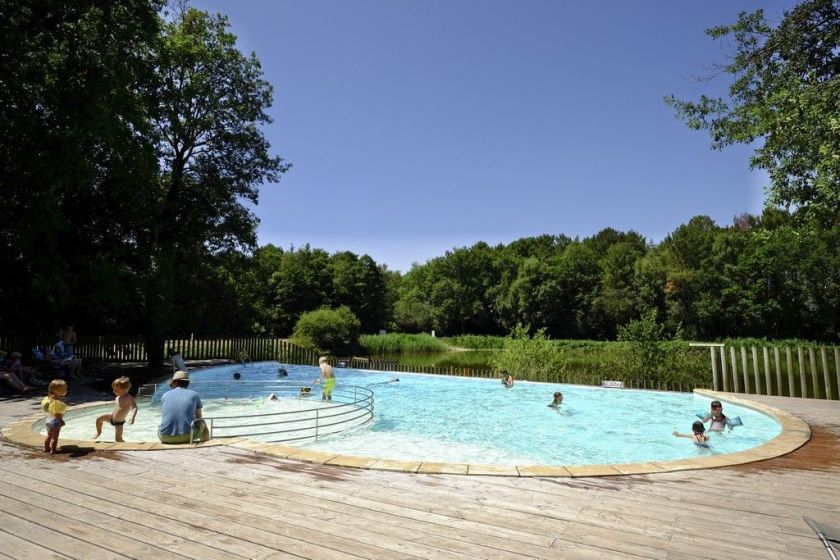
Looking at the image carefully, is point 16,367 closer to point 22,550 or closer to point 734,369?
point 22,550

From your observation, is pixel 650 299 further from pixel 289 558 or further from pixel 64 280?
pixel 289 558

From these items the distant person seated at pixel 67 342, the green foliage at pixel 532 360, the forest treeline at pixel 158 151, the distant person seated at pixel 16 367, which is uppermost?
the forest treeline at pixel 158 151

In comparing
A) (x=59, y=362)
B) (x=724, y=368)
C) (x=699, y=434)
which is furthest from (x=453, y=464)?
(x=59, y=362)

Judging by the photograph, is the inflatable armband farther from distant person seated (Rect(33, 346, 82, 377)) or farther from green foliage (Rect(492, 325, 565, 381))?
distant person seated (Rect(33, 346, 82, 377))

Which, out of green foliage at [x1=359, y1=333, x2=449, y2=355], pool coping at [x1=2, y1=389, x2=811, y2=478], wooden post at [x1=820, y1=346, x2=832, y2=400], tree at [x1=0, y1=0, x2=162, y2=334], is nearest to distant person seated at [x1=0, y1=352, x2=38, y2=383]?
tree at [x1=0, y1=0, x2=162, y2=334]

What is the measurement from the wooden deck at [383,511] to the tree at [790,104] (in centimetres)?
867

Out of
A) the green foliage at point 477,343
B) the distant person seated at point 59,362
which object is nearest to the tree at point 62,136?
the distant person seated at point 59,362

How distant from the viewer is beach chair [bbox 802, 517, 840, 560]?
3348 mm

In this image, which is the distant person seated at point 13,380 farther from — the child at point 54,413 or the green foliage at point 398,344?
the green foliage at point 398,344

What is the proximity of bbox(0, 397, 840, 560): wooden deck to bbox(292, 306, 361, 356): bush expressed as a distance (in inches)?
1160

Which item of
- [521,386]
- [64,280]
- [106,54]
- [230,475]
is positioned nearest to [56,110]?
[106,54]

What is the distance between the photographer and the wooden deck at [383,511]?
346 centimetres

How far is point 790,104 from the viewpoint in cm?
1138

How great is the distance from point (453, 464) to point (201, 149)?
67.3 feet
